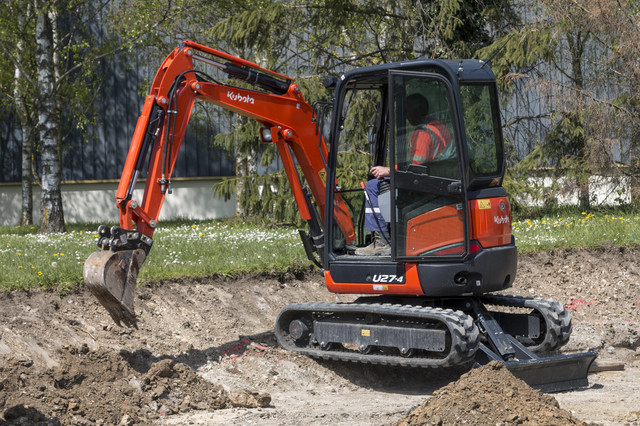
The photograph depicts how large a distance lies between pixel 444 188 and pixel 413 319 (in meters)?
1.18

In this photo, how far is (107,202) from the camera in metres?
22.0

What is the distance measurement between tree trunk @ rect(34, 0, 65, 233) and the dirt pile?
372 inches

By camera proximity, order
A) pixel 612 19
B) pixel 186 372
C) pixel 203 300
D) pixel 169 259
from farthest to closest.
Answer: pixel 612 19 → pixel 169 259 → pixel 203 300 → pixel 186 372

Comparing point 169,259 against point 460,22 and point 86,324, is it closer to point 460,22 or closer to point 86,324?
point 86,324

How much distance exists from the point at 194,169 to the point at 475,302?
50.1 ft

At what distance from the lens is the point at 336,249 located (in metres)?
7.62

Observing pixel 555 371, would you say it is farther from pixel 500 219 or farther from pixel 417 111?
pixel 417 111

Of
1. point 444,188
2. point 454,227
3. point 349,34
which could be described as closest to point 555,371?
point 454,227

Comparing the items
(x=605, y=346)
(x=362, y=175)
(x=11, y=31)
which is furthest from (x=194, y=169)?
(x=605, y=346)

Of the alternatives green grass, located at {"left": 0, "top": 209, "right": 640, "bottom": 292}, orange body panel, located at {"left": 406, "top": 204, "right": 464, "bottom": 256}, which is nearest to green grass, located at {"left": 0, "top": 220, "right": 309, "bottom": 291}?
green grass, located at {"left": 0, "top": 209, "right": 640, "bottom": 292}

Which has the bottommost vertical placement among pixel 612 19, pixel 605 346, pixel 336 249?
pixel 605 346

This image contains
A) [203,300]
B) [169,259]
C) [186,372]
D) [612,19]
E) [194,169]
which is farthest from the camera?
[194,169]

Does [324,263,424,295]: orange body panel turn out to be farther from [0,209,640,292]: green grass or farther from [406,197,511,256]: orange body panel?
[0,209,640,292]: green grass

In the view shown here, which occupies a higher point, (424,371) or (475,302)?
(475,302)
